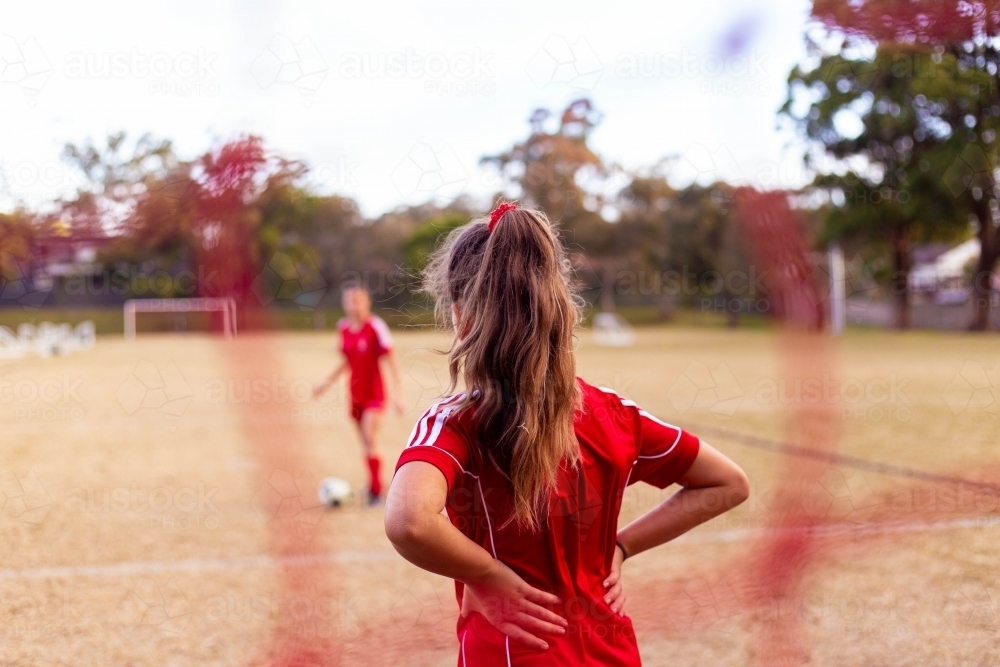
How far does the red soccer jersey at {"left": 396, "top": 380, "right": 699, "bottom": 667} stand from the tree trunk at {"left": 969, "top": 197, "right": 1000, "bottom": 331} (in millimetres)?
14417

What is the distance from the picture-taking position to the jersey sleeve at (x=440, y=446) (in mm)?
1432

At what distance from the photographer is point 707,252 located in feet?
129

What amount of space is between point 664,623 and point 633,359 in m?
17.5

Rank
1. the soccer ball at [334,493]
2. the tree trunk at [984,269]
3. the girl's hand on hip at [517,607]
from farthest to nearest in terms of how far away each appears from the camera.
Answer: the tree trunk at [984,269], the soccer ball at [334,493], the girl's hand on hip at [517,607]

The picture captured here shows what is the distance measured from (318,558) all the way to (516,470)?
4067 millimetres

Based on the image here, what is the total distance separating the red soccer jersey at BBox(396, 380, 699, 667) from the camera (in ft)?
4.88

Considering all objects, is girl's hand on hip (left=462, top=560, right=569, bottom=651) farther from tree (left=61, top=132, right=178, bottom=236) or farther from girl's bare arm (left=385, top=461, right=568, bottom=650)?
tree (left=61, top=132, right=178, bottom=236)

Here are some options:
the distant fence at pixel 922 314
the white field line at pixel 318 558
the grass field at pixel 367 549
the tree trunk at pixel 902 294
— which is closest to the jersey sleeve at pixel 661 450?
the grass field at pixel 367 549

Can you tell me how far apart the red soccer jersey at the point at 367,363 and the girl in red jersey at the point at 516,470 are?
17.2 feet

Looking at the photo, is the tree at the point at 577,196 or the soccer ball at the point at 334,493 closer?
the soccer ball at the point at 334,493

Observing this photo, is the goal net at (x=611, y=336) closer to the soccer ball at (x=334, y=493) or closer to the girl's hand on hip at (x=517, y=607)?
the soccer ball at (x=334, y=493)

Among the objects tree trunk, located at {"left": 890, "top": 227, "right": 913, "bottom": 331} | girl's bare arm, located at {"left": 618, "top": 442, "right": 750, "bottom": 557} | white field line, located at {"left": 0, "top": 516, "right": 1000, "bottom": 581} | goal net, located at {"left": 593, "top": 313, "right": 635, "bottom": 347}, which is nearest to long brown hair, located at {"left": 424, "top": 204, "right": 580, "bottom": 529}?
girl's bare arm, located at {"left": 618, "top": 442, "right": 750, "bottom": 557}

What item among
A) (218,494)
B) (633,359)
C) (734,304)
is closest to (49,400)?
(218,494)

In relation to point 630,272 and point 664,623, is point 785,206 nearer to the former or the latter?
point 664,623
